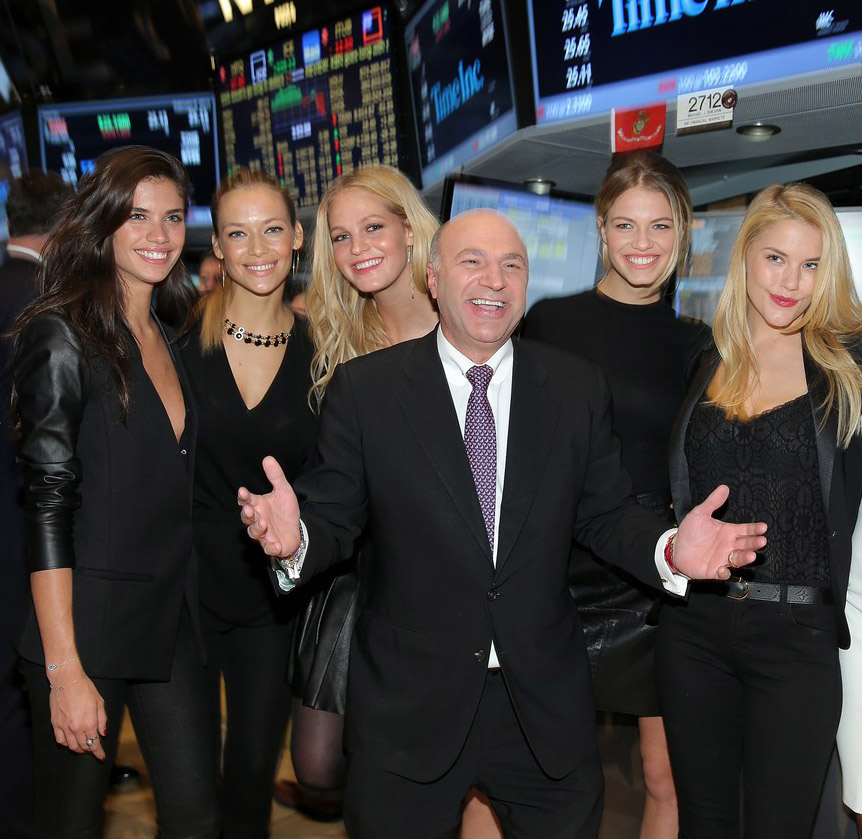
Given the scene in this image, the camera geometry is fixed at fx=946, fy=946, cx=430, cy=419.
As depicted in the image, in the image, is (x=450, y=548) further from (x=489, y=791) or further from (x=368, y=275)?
(x=368, y=275)

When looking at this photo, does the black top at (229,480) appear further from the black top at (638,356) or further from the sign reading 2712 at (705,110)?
the sign reading 2712 at (705,110)

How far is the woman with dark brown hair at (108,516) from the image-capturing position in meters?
1.90

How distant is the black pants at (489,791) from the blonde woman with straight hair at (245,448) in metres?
0.55

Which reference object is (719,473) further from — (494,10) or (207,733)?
(494,10)

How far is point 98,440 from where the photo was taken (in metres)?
1.98

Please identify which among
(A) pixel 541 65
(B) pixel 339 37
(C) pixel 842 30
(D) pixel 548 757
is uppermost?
(B) pixel 339 37

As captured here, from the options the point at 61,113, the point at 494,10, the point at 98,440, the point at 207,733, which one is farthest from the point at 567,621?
the point at 61,113

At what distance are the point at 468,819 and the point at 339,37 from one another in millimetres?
3702

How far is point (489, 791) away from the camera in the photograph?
199 cm

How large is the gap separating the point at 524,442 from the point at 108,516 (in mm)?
883

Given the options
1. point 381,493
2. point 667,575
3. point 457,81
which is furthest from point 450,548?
point 457,81

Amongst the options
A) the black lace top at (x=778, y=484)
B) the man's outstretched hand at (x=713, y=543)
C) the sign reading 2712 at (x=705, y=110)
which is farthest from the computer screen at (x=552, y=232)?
the man's outstretched hand at (x=713, y=543)

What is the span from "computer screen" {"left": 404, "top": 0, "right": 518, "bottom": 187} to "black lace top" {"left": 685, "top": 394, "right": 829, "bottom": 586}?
193 centimetres

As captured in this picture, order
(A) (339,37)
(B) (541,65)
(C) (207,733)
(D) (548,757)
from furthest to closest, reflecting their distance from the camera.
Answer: (A) (339,37) → (B) (541,65) → (C) (207,733) → (D) (548,757)
